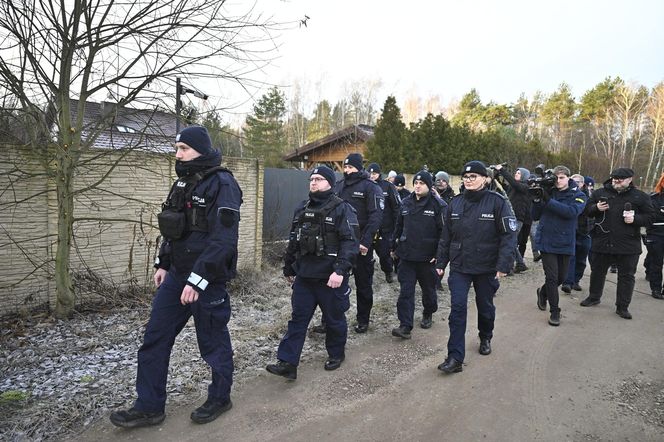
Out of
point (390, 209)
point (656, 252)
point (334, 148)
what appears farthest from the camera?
point (334, 148)

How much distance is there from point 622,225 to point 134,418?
6276mm

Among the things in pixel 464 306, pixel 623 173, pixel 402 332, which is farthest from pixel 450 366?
pixel 623 173

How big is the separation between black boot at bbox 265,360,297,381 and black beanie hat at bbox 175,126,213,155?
192cm

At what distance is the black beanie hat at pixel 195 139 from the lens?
9.84 ft

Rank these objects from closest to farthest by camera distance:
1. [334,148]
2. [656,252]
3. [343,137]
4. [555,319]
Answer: [555,319] → [656,252] → [343,137] → [334,148]

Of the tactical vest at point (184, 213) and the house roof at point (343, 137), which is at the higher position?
the house roof at point (343, 137)

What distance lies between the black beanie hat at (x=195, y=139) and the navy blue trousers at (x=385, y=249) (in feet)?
13.8

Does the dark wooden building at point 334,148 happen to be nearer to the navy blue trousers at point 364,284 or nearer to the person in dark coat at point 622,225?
the person in dark coat at point 622,225

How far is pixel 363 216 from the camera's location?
516 centimetres

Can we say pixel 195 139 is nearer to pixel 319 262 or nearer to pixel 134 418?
pixel 319 262

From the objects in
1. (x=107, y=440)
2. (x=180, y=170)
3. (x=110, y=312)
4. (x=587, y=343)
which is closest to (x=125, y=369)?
(x=107, y=440)

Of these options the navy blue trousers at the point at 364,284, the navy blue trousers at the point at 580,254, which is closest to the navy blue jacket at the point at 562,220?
the navy blue trousers at the point at 580,254

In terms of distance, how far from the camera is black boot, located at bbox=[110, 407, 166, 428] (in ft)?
9.37

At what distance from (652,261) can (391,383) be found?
20.4 feet
